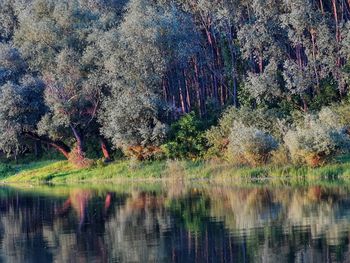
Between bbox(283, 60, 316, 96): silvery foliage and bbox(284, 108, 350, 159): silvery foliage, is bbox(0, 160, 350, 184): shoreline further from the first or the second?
bbox(283, 60, 316, 96): silvery foliage

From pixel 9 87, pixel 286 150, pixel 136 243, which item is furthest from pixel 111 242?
pixel 9 87

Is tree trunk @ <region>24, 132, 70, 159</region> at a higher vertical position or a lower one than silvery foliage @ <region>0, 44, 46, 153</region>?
lower

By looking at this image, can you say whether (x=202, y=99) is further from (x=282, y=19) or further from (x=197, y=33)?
(x=282, y=19)

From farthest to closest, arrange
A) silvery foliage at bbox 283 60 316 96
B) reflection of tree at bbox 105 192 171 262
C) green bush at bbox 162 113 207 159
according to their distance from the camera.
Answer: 1. silvery foliage at bbox 283 60 316 96
2. green bush at bbox 162 113 207 159
3. reflection of tree at bbox 105 192 171 262

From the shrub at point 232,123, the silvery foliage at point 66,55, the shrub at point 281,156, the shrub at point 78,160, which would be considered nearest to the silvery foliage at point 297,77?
the shrub at point 232,123

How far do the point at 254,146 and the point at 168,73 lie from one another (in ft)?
58.5

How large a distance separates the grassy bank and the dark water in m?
4.79

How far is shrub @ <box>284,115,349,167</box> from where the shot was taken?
1820 inches

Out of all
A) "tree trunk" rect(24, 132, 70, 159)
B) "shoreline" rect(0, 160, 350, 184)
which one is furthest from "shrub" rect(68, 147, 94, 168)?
"tree trunk" rect(24, 132, 70, 159)

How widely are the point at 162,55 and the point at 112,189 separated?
46.8 ft

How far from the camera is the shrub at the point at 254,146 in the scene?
4944 cm

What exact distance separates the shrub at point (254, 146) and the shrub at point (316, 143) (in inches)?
83.8

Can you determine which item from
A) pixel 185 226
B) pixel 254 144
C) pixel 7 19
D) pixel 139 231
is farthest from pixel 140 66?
pixel 139 231

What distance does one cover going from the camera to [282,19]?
193 feet
